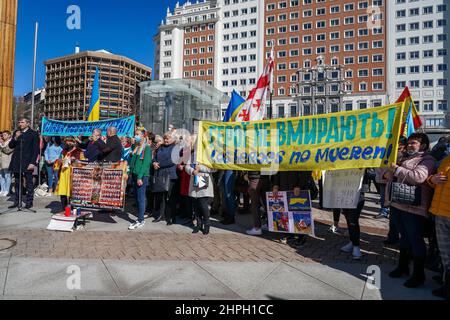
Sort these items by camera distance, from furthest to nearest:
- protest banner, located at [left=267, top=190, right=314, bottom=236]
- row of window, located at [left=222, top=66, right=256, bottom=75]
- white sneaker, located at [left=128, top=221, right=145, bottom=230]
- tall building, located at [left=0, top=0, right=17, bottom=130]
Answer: row of window, located at [left=222, top=66, right=256, bottom=75] → tall building, located at [left=0, top=0, right=17, bottom=130] → white sneaker, located at [left=128, top=221, right=145, bottom=230] → protest banner, located at [left=267, top=190, right=314, bottom=236]

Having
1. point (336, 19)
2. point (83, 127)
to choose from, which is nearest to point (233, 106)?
point (83, 127)

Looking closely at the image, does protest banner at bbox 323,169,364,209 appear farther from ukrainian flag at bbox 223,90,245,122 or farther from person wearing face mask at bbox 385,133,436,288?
ukrainian flag at bbox 223,90,245,122

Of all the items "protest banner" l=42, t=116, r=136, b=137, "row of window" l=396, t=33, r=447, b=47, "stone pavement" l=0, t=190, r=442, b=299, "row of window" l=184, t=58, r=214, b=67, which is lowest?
"stone pavement" l=0, t=190, r=442, b=299

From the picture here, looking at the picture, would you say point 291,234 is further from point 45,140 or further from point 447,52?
point 447,52

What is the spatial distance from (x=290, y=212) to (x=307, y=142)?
1.30 metres

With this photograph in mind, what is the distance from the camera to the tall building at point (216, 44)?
3312 inches

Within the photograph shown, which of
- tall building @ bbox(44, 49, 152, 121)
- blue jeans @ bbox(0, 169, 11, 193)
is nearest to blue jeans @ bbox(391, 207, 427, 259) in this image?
blue jeans @ bbox(0, 169, 11, 193)

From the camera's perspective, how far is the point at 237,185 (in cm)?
832

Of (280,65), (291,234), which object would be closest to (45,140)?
(291,234)

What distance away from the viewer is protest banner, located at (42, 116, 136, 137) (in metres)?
12.3

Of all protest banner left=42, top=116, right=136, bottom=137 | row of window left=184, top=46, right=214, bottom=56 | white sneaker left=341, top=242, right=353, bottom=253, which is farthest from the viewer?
row of window left=184, top=46, right=214, bottom=56

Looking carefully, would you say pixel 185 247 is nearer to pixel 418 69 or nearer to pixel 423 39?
pixel 418 69

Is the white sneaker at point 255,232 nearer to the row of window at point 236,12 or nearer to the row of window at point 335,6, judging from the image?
the row of window at point 335,6

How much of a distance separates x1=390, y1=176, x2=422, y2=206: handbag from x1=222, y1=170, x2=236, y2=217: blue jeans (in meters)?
3.94
